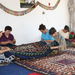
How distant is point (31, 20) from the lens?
174 inches

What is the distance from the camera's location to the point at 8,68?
2.93 meters

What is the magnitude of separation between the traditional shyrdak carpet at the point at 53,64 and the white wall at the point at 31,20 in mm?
1059

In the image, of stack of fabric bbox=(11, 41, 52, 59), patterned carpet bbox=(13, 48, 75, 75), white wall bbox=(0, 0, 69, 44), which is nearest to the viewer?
patterned carpet bbox=(13, 48, 75, 75)

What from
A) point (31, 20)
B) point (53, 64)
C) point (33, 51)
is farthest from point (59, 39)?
point (53, 64)

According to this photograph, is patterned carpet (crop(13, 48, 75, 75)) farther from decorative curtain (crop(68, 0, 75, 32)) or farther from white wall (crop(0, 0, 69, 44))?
decorative curtain (crop(68, 0, 75, 32))

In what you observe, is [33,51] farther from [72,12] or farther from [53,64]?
[72,12]

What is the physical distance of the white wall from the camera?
4.02m

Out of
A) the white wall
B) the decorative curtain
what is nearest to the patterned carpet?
the white wall

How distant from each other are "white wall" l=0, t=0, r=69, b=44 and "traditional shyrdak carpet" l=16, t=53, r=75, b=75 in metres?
1.06

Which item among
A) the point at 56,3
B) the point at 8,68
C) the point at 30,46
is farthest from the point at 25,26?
the point at 8,68

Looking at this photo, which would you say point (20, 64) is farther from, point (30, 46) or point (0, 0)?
point (0, 0)

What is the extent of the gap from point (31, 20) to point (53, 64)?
1.72m

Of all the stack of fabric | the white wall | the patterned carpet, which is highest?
the white wall

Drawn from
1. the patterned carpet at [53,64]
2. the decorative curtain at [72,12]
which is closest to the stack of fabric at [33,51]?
the patterned carpet at [53,64]
